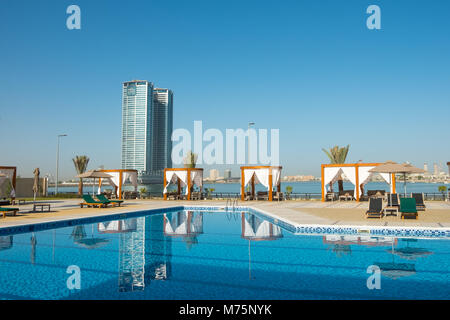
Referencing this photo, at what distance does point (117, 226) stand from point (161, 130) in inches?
4732

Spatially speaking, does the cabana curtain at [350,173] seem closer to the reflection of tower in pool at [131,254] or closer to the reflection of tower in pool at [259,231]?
the reflection of tower in pool at [259,231]

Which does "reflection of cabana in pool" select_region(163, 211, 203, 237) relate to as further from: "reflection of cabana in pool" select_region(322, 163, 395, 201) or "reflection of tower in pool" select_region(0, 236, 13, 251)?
"reflection of cabana in pool" select_region(322, 163, 395, 201)

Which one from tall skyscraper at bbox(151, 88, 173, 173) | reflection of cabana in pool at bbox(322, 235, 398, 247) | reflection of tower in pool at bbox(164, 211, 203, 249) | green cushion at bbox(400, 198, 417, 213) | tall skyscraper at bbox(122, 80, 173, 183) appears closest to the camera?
reflection of cabana in pool at bbox(322, 235, 398, 247)

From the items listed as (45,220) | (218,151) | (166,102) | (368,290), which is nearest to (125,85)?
(166,102)

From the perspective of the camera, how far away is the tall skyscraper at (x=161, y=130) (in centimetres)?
12756

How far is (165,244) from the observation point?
9094 millimetres

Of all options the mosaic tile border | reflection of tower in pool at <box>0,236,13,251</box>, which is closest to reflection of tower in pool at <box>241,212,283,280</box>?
the mosaic tile border

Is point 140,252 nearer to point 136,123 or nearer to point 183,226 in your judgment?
point 183,226

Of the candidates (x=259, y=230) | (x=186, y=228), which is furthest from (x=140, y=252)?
(x=259, y=230)

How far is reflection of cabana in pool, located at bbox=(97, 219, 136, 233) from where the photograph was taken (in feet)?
36.8

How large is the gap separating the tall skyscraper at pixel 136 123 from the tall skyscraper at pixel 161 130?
3.77 m

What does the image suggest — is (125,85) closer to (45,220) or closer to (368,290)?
(45,220)

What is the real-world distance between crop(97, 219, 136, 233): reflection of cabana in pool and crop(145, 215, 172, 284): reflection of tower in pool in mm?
614
